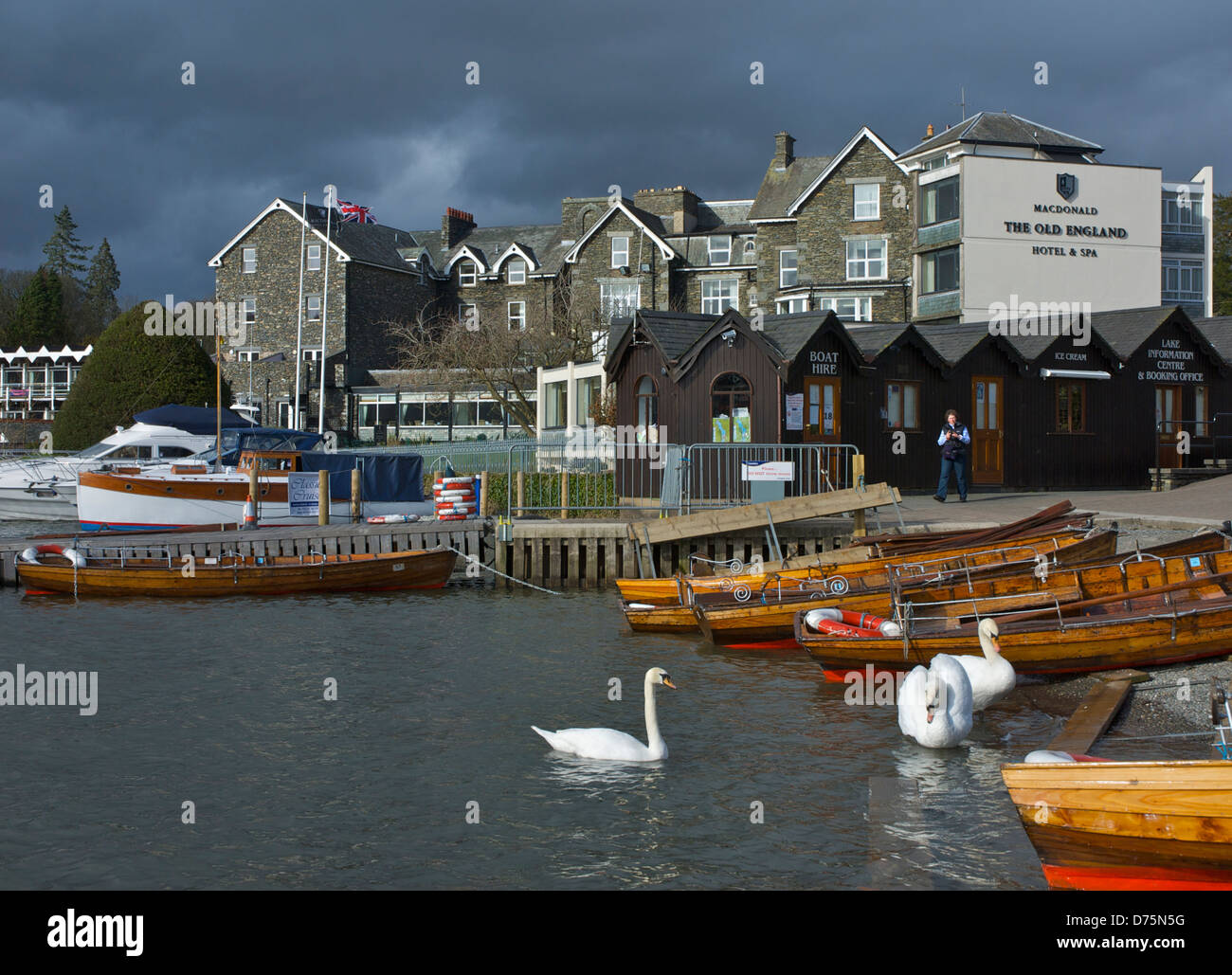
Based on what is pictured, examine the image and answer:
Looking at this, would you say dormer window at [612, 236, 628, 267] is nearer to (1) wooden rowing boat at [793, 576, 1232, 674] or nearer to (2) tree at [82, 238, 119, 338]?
(1) wooden rowing boat at [793, 576, 1232, 674]

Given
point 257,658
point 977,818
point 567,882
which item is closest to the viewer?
point 567,882

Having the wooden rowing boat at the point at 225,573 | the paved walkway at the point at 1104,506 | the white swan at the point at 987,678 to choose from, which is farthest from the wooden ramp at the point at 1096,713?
the wooden rowing boat at the point at 225,573

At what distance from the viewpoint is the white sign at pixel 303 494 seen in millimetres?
29016

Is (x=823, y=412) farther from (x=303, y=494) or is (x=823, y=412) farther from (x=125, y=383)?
(x=125, y=383)

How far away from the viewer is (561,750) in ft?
37.8

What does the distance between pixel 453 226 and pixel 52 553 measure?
54424 mm

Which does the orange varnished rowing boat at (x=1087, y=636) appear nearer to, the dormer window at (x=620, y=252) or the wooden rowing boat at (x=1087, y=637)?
the wooden rowing boat at (x=1087, y=637)

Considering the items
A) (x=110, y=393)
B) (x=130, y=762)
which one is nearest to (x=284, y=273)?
(x=110, y=393)

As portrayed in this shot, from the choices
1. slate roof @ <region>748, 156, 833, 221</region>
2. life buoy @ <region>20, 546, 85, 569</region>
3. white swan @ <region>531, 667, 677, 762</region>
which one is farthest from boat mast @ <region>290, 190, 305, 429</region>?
white swan @ <region>531, 667, 677, 762</region>

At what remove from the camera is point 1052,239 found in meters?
51.4

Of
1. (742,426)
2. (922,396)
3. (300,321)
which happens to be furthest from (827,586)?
(300,321)

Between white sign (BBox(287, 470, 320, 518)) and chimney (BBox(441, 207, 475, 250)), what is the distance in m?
46.9

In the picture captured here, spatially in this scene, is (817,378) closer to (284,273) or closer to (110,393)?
(110,393)
